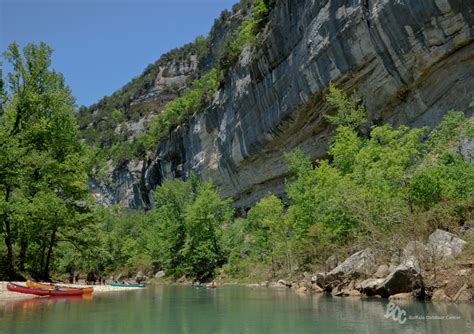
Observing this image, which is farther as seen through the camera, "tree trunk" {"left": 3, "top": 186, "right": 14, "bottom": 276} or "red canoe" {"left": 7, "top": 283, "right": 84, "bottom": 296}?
"tree trunk" {"left": 3, "top": 186, "right": 14, "bottom": 276}

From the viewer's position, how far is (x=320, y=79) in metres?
33.8

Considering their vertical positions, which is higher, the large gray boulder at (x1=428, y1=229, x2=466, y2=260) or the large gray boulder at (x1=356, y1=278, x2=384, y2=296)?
the large gray boulder at (x1=428, y1=229, x2=466, y2=260)

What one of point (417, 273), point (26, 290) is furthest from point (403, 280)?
point (26, 290)

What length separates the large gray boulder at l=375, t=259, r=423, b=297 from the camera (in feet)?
48.4

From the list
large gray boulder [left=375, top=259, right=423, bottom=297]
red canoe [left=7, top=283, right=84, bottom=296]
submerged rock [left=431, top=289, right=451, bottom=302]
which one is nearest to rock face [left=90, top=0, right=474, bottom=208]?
large gray boulder [left=375, top=259, right=423, bottom=297]

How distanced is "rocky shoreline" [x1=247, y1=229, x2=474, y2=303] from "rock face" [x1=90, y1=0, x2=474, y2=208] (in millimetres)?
12881

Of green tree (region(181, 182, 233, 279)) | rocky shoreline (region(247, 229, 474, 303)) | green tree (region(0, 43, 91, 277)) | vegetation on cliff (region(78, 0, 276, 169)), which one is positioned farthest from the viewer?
vegetation on cliff (region(78, 0, 276, 169))

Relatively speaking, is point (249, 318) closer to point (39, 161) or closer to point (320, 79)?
point (39, 161)

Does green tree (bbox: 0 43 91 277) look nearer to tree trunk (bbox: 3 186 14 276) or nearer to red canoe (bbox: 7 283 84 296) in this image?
tree trunk (bbox: 3 186 14 276)

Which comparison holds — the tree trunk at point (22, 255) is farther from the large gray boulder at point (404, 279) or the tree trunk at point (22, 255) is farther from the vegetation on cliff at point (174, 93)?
the vegetation on cliff at point (174, 93)

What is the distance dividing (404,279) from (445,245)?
1795mm

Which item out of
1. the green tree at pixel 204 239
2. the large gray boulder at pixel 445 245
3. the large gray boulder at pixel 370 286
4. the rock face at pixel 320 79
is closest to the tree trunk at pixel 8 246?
the large gray boulder at pixel 370 286

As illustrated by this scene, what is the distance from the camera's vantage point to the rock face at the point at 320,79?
26.1 m

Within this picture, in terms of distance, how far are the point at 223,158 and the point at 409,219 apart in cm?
3422
